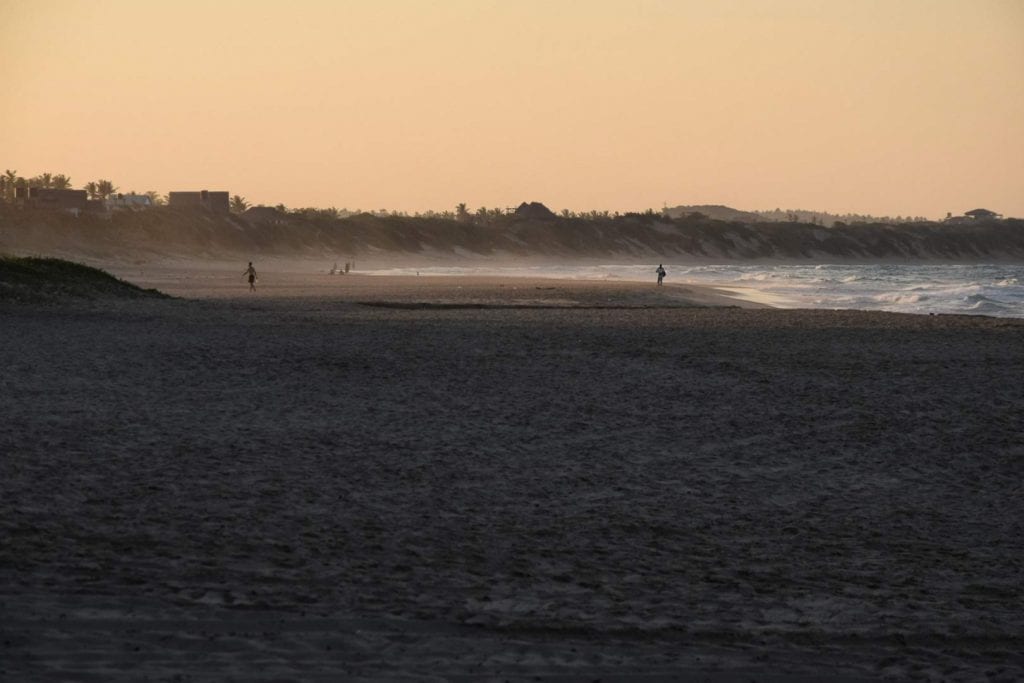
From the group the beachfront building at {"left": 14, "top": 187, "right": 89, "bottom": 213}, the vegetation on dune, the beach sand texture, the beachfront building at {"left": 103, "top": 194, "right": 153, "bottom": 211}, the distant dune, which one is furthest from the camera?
the beachfront building at {"left": 103, "top": 194, "right": 153, "bottom": 211}

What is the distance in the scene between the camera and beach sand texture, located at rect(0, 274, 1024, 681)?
5887mm

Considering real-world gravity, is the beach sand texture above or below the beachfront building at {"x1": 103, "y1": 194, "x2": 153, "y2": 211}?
below

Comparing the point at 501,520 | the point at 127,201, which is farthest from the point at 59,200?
the point at 501,520

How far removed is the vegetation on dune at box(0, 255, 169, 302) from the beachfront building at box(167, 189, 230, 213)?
110 m

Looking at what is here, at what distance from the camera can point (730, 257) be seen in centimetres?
17388

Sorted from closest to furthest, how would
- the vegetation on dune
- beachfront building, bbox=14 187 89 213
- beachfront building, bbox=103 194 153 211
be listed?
1. the vegetation on dune
2. beachfront building, bbox=14 187 89 213
3. beachfront building, bbox=103 194 153 211

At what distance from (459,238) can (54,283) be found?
389 ft

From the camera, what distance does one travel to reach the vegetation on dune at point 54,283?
104 feet

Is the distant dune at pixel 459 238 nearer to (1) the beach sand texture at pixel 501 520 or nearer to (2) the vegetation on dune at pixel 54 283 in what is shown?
(2) the vegetation on dune at pixel 54 283

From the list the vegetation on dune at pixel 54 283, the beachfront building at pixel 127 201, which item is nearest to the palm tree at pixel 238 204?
the beachfront building at pixel 127 201

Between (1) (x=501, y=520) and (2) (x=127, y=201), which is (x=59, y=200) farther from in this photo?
(1) (x=501, y=520)

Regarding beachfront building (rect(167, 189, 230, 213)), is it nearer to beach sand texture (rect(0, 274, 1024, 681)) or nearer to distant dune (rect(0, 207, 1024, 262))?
distant dune (rect(0, 207, 1024, 262))

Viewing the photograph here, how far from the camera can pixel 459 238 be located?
15262 centimetres

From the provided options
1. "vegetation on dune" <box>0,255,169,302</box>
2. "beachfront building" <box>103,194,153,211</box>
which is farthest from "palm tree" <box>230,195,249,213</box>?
"vegetation on dune" <box>0,255,169,302</box>
